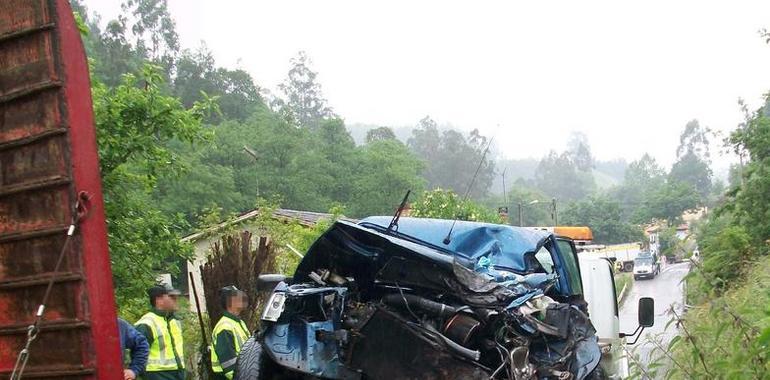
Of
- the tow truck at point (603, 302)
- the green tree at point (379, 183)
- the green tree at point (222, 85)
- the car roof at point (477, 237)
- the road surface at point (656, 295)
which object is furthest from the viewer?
the green tree at point (222, 85)

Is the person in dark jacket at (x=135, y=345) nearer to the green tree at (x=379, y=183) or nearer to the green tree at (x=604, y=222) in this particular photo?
the green tree at (x=379, y=183)

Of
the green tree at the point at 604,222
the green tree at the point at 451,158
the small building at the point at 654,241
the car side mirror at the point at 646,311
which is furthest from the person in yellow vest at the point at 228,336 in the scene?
the green tree at the point at 451,158

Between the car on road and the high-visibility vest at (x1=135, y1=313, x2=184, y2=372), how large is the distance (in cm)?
4098

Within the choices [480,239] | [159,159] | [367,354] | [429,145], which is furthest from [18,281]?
[429,145]

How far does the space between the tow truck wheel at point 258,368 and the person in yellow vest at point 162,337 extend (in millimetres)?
1113

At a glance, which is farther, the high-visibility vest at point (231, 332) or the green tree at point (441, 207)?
the green tree at point (441, 207)

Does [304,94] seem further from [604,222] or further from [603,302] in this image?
[603,302]

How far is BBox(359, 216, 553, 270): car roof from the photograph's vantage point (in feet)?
19.6

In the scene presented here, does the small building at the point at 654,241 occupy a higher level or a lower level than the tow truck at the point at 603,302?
lower

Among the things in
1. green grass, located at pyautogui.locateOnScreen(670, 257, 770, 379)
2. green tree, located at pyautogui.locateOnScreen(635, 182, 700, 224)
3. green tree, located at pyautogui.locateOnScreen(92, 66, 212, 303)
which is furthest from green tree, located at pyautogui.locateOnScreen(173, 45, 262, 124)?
green grass, located at pyautogui.locateOnScreen(670, 257, 770, 379)

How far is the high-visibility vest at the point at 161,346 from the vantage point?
6.18 metres

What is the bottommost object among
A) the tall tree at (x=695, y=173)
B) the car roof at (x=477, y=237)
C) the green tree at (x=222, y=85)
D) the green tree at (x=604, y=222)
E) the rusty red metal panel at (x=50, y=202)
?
the green tree at (x=604, y=222)

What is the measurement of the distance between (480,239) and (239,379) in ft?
7.44

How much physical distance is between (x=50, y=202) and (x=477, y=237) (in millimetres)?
3939
